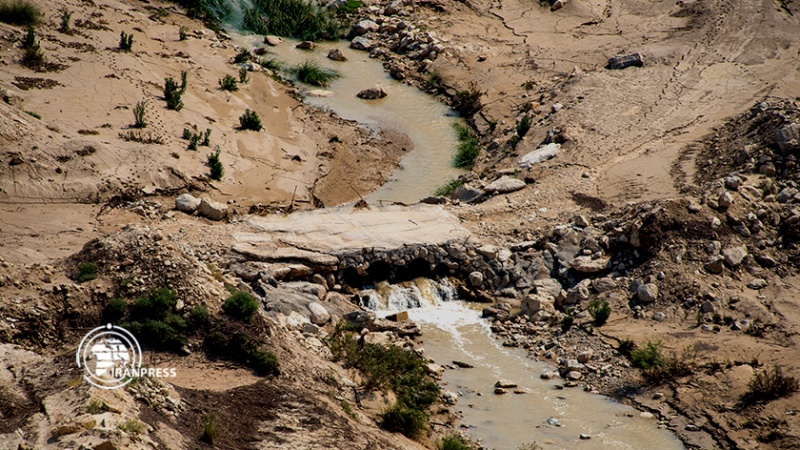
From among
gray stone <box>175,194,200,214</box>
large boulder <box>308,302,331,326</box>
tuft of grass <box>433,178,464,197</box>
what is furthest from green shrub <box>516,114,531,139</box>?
large boulder <box>308,302,331,326</box>

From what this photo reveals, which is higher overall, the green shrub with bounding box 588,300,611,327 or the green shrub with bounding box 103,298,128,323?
the green shrub with bounding box 103,298,128,323

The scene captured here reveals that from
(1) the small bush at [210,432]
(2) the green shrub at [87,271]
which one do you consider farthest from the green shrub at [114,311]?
(1) the small bush at [210,432]

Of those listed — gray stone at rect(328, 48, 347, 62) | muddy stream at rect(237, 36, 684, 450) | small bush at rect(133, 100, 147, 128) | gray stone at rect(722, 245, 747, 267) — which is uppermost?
gray stone at rect(722, 245, 747, 267)

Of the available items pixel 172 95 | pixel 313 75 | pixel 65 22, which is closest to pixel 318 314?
pixel 172 95

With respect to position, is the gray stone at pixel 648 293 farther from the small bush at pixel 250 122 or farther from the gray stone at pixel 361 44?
the gray stone at pixel 361 44

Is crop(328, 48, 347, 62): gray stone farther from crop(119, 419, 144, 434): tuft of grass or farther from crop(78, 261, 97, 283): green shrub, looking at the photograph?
crop(119, 419, 144, 434): tuft of grass

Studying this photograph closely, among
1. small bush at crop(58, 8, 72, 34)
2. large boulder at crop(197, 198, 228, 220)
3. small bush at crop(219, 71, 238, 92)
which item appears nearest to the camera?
large boulder at crop(197, 198, 228, 220)

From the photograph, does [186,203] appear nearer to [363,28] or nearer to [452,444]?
[452,444]
